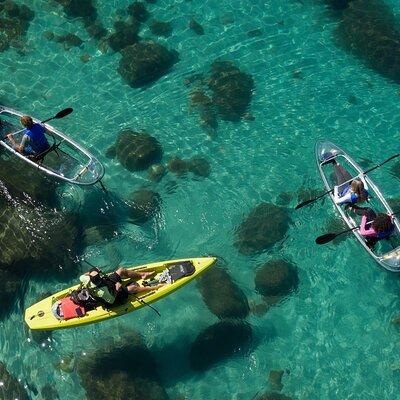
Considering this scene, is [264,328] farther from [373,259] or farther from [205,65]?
[205,65]

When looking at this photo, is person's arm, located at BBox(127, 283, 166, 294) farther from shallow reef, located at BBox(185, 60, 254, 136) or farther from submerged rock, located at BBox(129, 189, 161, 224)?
shallow reef, located at BBox(185, 60, 254, 136)

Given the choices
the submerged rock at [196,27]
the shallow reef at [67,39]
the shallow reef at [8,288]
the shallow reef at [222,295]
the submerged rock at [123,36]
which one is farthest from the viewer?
the submerged rock at [196,27]

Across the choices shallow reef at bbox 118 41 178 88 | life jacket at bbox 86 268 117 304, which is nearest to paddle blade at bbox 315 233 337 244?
life jacket at bbox 86 268 117 304

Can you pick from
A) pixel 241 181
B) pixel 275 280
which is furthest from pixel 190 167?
pixel 275 280

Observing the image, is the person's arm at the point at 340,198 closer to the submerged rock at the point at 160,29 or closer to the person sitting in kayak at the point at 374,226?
the person sitting in kayak at the point at 374,226

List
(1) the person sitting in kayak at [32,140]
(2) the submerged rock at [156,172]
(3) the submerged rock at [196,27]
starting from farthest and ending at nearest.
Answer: (3) the submerged rock at [196,27], (2) the submerged rock at [156,172], (1) the person sitting in kayak at [32,140]

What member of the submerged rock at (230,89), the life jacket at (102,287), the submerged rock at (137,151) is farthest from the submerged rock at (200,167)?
the life jacket at (102,287)

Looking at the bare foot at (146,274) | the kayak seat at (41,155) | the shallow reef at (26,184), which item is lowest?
the bare foot at (146,274)
